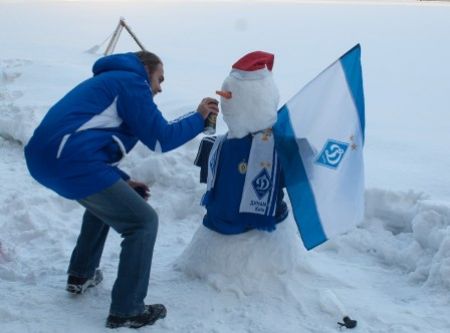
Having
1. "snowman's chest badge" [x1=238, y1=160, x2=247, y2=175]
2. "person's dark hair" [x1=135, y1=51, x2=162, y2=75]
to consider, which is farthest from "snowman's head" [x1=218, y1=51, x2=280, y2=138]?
"person's dark hair" [x1=135, y1=51, x2=162, y2=75]

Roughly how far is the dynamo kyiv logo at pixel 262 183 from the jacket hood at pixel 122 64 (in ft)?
2.39

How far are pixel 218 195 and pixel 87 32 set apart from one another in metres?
10.2

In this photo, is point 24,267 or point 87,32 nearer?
point 24,267

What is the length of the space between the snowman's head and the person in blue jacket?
0.90 ft

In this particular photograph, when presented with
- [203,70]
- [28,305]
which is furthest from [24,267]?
[203,70]

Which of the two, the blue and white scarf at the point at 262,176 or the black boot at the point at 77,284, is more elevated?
the blue and white scarf at the point at 262,176

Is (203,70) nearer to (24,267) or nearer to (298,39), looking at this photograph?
(298,39)

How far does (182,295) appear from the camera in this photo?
2918 millimetres

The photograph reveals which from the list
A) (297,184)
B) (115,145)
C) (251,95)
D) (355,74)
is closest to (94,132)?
(115,145)

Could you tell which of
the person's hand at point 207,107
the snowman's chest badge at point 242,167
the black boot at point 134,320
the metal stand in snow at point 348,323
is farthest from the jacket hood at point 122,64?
the metal stand in snow at point 348,323

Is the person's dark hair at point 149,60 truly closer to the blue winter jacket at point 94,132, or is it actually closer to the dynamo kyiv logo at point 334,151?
the blue winter jacket at point 94,132

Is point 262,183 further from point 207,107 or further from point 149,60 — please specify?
point 149,60

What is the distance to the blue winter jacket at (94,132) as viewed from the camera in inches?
92.4

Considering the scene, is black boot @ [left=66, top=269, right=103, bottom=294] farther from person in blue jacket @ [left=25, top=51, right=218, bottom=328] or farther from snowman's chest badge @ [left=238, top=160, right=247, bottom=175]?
snowman's chest badge @ [left=238, top=160, right=247, bottom=175]
